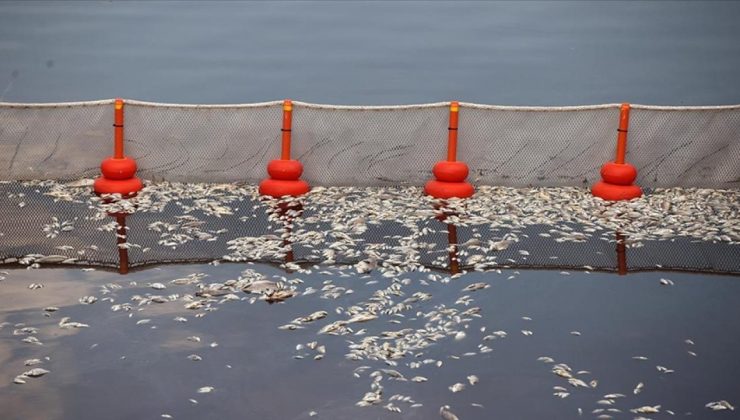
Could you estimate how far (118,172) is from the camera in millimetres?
14445

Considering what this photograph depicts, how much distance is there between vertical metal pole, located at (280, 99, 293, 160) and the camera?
14641mm

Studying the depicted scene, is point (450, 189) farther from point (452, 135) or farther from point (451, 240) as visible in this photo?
point (451, 240)

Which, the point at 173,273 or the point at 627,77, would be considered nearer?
the point at 173,273

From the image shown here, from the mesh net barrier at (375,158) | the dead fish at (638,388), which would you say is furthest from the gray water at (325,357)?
the mesh net barrier at (375,158)

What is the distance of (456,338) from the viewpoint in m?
9.73

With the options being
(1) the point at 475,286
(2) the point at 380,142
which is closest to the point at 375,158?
(2) the point at 380,142

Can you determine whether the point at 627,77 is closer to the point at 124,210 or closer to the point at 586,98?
the point at 586,98

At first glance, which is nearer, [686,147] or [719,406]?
[719,406]

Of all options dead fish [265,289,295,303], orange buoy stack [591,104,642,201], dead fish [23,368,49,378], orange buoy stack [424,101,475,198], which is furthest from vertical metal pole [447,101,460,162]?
dead fish [23,368,49,378]

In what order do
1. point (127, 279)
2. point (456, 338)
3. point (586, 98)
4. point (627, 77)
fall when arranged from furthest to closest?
point (627, 77), point (586, 98), point (127, 279), point (456, 338)

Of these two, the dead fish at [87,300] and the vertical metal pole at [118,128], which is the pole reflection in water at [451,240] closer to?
the dead fish at [87,300]

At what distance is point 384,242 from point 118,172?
437 cm

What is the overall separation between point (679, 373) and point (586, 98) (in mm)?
17966

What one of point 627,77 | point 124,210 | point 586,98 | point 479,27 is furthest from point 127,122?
point 479,27
